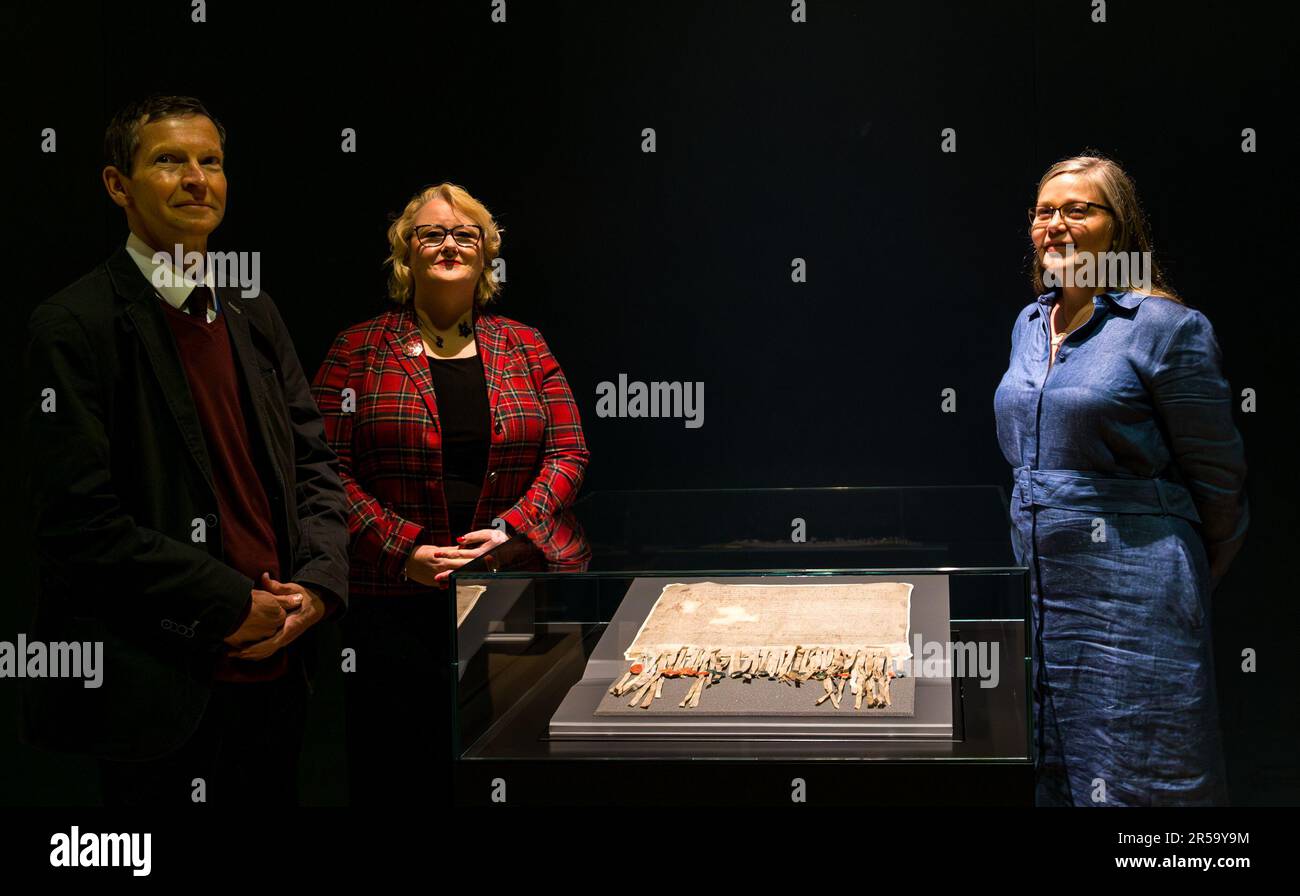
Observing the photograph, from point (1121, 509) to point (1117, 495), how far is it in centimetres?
3

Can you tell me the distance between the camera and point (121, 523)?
2.64m

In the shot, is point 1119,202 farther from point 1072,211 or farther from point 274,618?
point 274,618

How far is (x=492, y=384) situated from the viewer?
12.0 ft

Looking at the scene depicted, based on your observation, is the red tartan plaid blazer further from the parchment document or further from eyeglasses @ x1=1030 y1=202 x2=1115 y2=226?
eyeglasses @ x1=1030 y1=202 x2=1115 y2=226

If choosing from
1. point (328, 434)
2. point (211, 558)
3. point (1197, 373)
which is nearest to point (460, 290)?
point (328, 434)

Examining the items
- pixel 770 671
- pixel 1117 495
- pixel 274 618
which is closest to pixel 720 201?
pixel 1117 495

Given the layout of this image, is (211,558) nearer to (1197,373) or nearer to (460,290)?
(460,290)

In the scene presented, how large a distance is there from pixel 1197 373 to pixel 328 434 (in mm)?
2172

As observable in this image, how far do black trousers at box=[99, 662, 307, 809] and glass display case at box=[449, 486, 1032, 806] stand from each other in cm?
71

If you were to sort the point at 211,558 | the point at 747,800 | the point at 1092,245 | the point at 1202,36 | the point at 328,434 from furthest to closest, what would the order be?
the point at 1202,36 → the point at 328,434 → the point at 1092,245 → the point at 211,558 → the point at 747,800

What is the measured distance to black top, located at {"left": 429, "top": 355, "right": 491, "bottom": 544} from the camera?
142 inches

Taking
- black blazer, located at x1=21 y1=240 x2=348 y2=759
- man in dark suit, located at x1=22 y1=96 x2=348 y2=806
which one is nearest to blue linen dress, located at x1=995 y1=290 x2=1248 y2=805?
man in dark suit, located at x1=22 y1=96 x2=348 y2=806

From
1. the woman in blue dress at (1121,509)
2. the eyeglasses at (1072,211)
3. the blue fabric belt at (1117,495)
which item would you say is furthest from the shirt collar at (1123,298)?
the blue fabric belt at (1117,495)

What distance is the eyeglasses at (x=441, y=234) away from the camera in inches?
143
